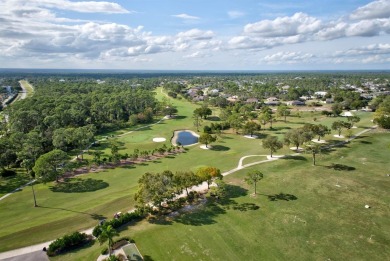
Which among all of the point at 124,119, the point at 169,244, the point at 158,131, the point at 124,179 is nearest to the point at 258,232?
the point at 169,244

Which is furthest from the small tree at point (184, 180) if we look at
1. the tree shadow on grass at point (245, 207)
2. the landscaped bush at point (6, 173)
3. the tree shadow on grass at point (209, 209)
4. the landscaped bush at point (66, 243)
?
the landscaped bush at point (6, 173)

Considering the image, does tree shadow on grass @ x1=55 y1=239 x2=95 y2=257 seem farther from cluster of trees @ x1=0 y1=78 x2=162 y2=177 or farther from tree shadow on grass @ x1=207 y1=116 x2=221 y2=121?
tree shadow on grass @ x1=207 y1=116 x2=221 y2=121

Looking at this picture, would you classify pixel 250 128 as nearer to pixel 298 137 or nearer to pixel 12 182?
pixel 298 137

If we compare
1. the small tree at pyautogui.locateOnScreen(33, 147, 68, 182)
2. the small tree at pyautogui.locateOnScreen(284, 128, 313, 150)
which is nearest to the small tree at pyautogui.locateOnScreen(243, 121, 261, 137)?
the small tree at pyautogui.locateOnScreen(284, 128, 313, 150)

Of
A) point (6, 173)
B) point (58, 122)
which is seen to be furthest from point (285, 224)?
point (58, 122)

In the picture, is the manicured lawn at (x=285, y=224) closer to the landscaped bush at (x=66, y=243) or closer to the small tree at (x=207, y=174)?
the landscaped bush at (x=66, y=243)

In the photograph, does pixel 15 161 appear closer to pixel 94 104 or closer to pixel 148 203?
pixel 148 203
